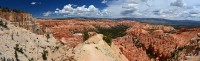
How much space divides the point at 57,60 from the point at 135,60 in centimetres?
1495

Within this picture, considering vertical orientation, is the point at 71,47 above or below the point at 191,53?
below

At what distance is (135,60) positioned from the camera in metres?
53.1

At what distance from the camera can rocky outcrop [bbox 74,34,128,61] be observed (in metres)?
41.3

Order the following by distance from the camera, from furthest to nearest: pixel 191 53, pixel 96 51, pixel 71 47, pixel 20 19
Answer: pixel 20 19 → pixel 71 47 → pixel 96 51 → pixel 191 53

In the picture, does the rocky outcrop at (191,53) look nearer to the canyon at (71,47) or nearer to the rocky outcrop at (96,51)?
the canyon at (71,47)

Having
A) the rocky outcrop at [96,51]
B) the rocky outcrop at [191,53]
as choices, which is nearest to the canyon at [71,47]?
the rocky outcrop at [96,51]

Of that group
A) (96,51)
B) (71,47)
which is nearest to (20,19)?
(71,47)

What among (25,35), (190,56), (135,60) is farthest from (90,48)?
(190,56)

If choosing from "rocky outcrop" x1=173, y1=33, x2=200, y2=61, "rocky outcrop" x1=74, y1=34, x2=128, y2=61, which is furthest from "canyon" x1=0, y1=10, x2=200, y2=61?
"rocky outcrop" x1=173, y1=33, x2=200, y2=61

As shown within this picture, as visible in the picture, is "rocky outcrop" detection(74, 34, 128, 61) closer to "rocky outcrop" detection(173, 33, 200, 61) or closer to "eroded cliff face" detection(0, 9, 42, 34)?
"rocky outcrop" detection(173, 33, 200, 61)

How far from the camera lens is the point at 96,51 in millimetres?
43844

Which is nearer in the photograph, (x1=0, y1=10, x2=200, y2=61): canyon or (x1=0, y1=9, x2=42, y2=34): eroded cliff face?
(x1=0, y1=10, x2=200, y2=61): canyon

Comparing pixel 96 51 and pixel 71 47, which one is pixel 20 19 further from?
pixel 96 51

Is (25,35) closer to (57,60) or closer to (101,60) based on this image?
(57,60)
